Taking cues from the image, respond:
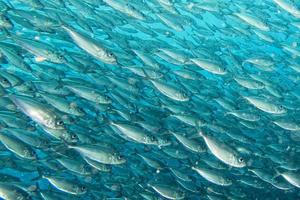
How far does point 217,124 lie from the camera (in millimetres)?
9273

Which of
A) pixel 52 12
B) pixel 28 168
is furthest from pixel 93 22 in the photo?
pixel 28 168

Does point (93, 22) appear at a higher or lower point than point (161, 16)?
lower

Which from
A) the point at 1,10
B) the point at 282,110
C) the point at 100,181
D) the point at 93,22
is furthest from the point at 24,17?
the point at 282,110

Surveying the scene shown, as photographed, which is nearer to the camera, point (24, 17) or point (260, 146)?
point (24, 17)

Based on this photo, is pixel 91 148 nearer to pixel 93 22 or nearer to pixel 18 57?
pixel 18 57

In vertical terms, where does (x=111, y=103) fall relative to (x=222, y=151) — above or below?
below

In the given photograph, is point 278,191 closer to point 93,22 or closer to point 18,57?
point 93,22

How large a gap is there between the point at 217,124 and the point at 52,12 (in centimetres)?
452

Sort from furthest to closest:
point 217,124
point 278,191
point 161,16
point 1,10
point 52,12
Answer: point 278,191
point 217,124
point 161,16
point 52,12
point 1,10

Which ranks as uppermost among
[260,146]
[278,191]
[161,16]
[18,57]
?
[161,16]

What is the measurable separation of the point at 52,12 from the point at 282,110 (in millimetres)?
4959

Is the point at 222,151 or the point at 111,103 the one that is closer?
the point at 222,151

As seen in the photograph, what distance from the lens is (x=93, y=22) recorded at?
8.62 m

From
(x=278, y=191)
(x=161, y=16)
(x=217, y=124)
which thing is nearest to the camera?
(x=161, y=16)
